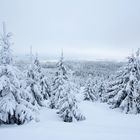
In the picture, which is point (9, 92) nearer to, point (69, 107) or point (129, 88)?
point (69, 107)

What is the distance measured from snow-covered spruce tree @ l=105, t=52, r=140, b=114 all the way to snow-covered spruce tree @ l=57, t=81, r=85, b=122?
18.2 ft

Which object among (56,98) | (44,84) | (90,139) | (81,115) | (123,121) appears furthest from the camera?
(44,84)

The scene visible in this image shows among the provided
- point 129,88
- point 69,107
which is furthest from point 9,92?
point 129,88

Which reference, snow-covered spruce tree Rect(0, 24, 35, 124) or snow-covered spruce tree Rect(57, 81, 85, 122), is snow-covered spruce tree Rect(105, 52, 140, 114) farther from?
snow-covered spruce tree Rect(0, 24, 35, 124)

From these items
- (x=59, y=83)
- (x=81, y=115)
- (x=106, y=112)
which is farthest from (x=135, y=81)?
(x=59, y=83)

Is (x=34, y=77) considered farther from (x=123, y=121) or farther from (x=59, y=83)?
(x=123, y=121)

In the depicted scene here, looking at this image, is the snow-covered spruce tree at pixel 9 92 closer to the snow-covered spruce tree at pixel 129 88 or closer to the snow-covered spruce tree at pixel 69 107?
the snow-covered spruce tree at pixel 69 107

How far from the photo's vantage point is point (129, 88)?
18.6m

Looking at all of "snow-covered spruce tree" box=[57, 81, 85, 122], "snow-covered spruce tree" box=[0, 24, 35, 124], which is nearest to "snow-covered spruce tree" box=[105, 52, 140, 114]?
"snow-covered spruce tree" box=[57, 81, 85, 122]

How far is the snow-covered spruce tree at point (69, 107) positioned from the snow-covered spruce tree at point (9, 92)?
5565mm

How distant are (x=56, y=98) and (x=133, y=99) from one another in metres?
9.12

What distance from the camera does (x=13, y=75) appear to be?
36.3 feet

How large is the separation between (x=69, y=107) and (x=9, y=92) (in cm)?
732

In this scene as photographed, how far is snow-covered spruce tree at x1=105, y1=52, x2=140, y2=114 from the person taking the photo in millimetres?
18453
